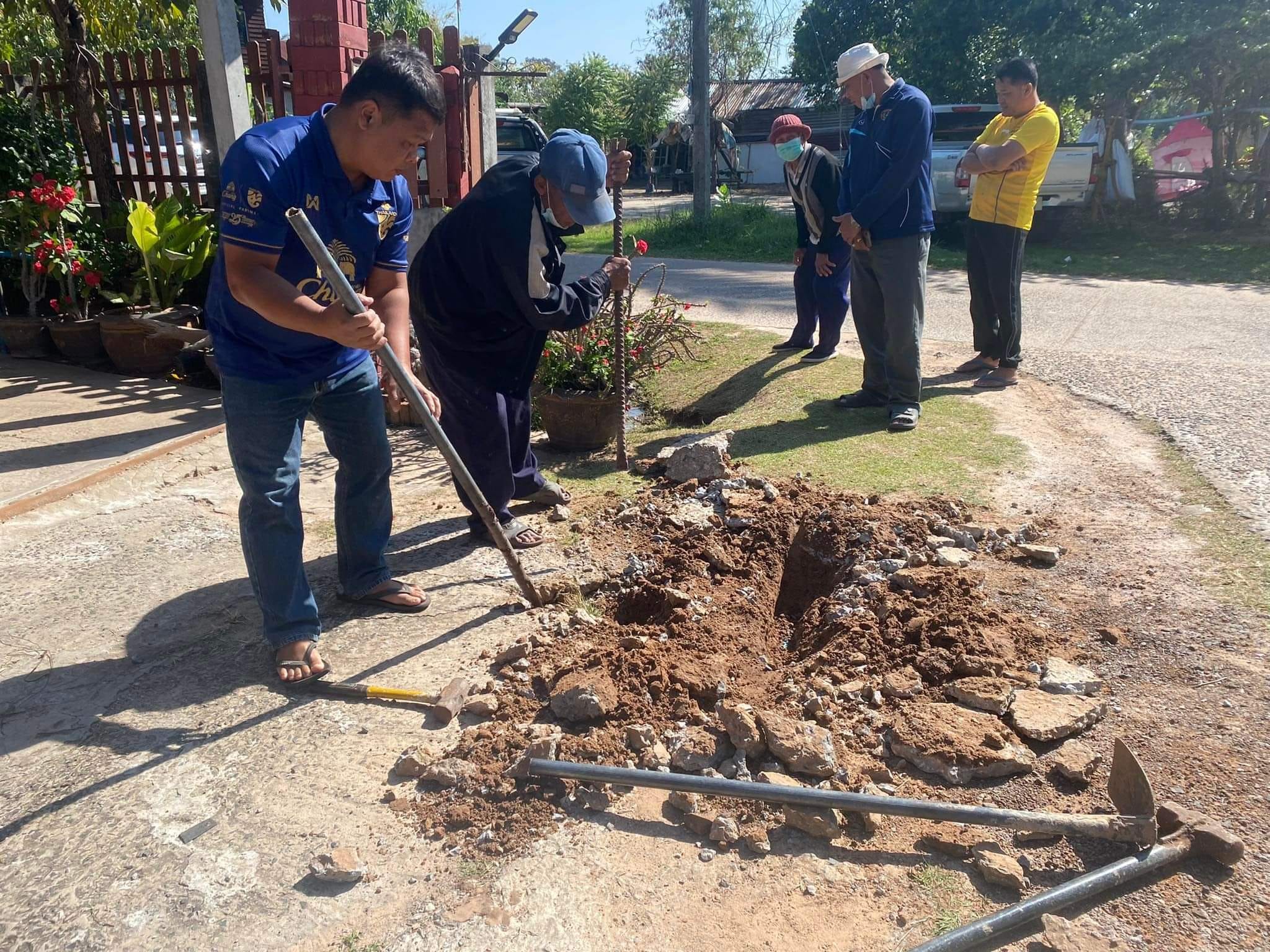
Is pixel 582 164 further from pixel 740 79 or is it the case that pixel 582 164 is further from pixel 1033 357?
pixel 740 79

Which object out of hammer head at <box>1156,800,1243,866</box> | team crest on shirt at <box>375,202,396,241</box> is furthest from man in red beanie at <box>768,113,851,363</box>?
hammer head at <box>1156,800,1243,866</box>

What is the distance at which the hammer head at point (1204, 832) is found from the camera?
2.18 meters

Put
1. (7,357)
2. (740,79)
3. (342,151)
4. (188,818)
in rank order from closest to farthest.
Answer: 1. (188,818)
2. (342,151)
3. (7,357)
4. (740,79)

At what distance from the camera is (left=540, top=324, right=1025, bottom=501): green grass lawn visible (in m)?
4.58

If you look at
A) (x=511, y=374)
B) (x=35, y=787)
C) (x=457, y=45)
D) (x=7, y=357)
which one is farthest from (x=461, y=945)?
(x=7, y=357)

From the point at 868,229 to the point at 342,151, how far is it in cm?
324

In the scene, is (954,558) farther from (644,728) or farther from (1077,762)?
(644,728)

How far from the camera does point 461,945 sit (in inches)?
80.6

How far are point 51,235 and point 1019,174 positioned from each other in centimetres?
698

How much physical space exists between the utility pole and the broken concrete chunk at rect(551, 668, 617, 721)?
13.1 meters

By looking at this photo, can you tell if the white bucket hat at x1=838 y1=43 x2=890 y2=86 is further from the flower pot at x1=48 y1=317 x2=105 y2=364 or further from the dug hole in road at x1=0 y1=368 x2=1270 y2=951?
the flower pot at x1=48 y1=317 x2=105 y2=364

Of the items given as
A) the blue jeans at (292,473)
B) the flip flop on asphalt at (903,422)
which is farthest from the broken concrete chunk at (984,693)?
the flip flop on asphalt at (903,422)

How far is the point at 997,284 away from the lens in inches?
230

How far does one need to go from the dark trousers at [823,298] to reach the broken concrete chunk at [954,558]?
3.01m
